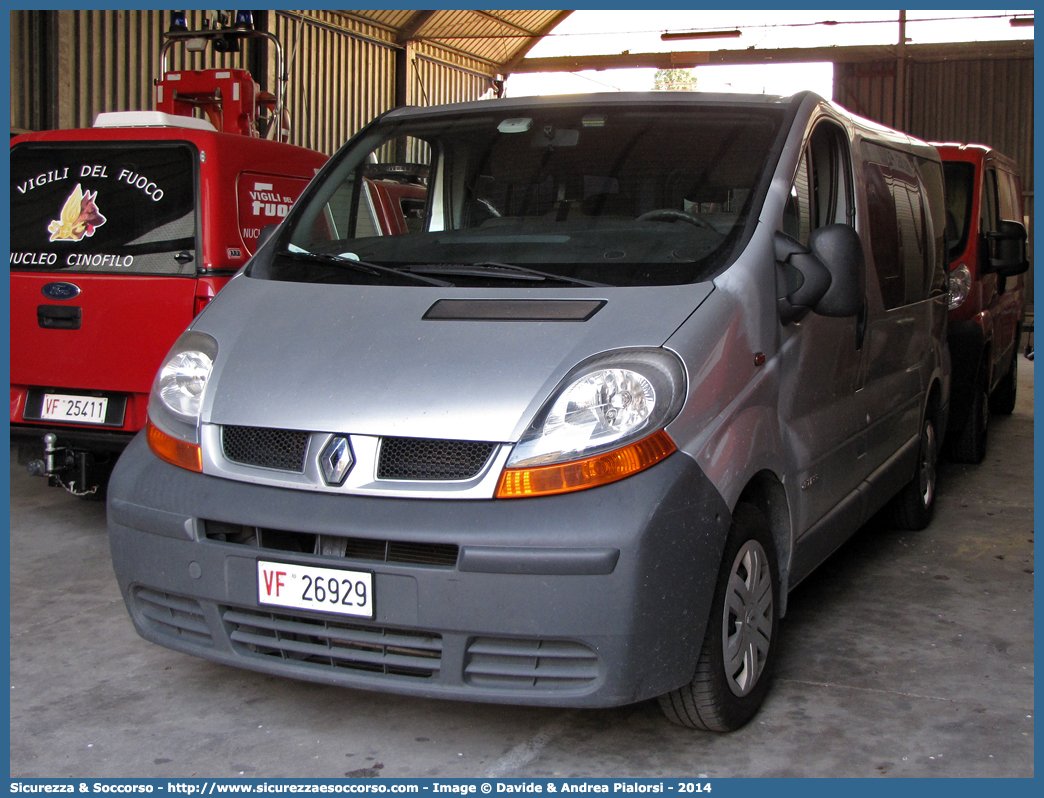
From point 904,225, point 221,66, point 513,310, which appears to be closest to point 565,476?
point 513,310

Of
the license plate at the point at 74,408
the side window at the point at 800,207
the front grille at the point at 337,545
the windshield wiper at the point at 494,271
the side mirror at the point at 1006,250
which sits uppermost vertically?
the side mirror at the point at 1006,250

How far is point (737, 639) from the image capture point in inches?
114

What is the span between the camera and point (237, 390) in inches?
110

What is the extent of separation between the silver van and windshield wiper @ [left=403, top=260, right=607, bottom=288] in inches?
0.5

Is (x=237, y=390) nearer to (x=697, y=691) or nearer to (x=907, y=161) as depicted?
(x=697, y=691)

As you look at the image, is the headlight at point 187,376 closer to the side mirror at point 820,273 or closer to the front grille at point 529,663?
the front grille at point 529,663

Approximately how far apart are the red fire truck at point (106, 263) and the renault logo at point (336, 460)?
2.39 metres

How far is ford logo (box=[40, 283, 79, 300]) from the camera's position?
489 cm

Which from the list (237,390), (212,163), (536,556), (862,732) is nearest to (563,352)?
(536,556)

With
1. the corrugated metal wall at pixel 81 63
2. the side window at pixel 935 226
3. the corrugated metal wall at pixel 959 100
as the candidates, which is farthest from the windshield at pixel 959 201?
the corrugated metal wall at pixel 959 100

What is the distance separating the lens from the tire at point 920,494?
→ 510 centimetres

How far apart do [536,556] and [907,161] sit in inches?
129

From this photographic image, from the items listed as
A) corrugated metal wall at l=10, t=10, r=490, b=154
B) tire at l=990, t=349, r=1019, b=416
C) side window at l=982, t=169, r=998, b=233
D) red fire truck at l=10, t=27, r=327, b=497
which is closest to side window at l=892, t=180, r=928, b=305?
side window at l=982, t=169, r=998, b=233

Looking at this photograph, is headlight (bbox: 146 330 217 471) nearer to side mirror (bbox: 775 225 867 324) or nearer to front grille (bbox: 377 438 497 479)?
front grille (bbox: 377 438 497 479)
